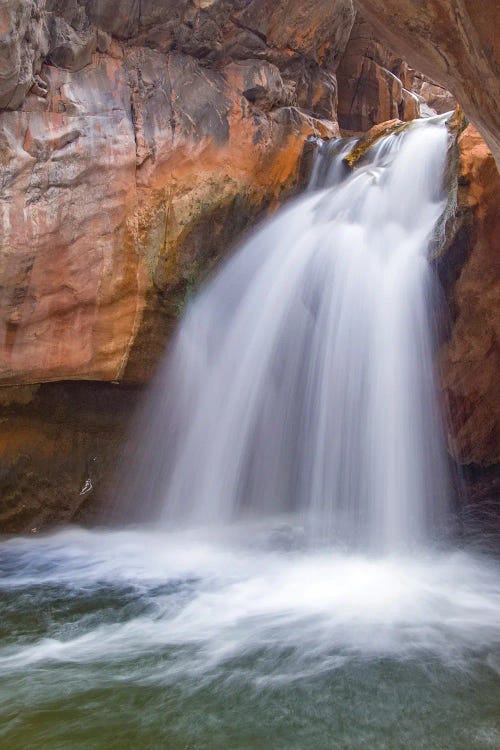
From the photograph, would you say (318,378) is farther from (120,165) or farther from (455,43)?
(455,43)

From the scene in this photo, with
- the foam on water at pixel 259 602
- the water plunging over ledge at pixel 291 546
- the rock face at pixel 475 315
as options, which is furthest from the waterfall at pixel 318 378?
the foam on water at pixel 259 602

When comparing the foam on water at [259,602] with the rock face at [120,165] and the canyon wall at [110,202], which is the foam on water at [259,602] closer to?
the canyon wall at [110,202]

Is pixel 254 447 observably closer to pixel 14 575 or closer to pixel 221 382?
pixel 221 382

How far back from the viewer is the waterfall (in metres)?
7.16

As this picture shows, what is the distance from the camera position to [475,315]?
7.17m

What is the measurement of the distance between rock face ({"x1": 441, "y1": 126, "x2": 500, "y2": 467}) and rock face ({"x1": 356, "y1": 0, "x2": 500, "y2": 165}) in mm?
1965

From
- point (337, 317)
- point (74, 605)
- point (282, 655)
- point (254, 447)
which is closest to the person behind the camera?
point (282, 655)

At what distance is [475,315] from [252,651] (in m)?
4.79

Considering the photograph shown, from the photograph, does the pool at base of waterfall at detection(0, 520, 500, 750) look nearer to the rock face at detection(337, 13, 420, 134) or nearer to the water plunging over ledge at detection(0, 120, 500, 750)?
the water plunging over ledge at detection(0, 120, 500, 750)

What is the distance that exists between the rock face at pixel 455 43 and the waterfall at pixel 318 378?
9.80 feet

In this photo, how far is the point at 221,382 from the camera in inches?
323

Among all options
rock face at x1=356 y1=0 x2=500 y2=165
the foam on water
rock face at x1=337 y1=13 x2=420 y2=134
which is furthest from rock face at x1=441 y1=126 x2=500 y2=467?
rock face at x1=337 y1=13 x2=420 y2=134

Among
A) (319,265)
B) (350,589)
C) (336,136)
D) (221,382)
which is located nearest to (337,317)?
(319,265)

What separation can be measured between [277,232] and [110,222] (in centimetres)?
246
